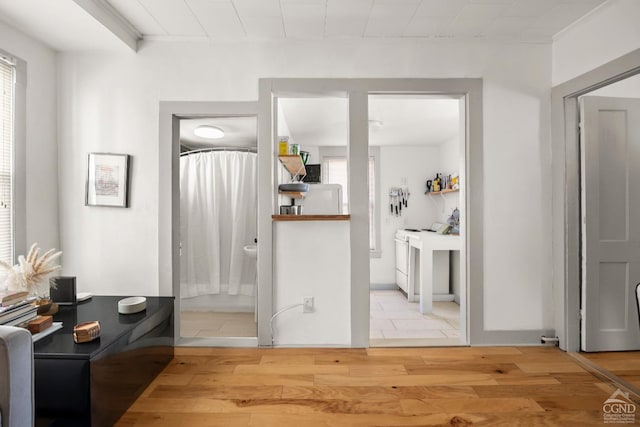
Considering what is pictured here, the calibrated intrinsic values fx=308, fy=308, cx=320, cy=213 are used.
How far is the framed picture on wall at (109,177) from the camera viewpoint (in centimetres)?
236

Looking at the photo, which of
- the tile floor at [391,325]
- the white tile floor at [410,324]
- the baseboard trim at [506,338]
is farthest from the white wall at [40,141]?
the baseboard trim at [506,338]

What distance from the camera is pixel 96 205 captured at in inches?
93.6

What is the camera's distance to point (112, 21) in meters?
2.10

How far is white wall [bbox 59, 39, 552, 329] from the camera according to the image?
2379 millimetres

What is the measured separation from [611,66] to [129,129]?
3379 millimetres

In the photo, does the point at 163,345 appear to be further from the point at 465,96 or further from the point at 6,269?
the point at 465,96

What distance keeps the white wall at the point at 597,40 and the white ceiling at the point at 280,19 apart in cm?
8

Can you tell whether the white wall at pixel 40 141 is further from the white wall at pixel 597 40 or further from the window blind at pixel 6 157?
the white wall at pixel 597 40

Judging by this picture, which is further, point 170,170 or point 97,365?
point 170,170

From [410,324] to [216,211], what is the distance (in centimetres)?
239

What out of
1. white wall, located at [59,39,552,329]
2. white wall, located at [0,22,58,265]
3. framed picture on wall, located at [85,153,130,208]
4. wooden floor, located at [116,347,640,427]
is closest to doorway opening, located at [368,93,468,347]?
white wall, located at [59,39,552,329]

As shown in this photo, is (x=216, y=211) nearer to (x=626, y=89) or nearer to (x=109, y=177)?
(x=109, y=177)

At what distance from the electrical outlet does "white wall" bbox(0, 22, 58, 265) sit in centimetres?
189

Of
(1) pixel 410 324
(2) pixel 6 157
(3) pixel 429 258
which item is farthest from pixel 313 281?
(2) pixel 6 157
